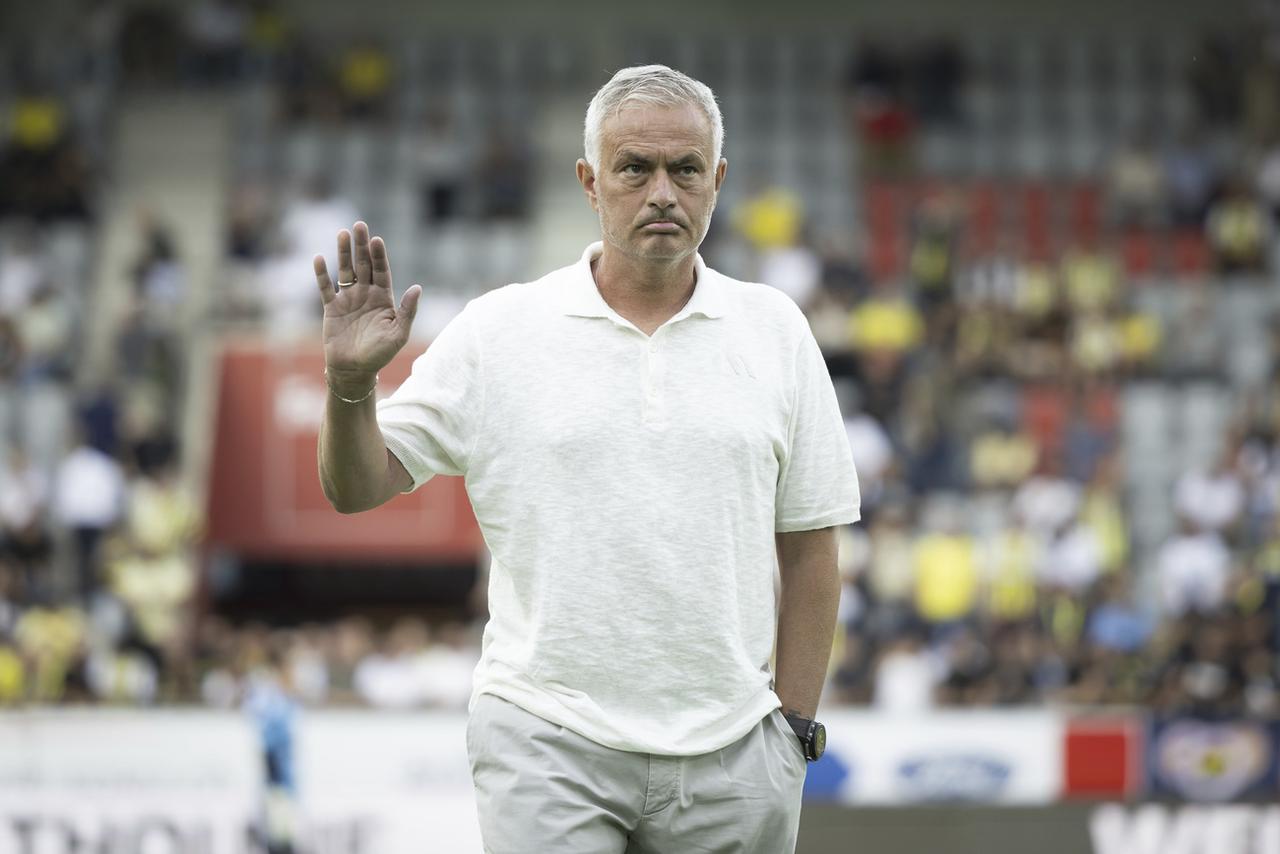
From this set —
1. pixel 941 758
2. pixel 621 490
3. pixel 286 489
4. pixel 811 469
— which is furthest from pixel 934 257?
pixel 621 490

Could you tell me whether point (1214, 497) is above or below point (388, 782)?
above

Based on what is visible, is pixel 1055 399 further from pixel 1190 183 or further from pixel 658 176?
pixel 658 176

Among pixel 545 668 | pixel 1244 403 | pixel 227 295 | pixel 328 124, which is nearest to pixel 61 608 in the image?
pixel 227 295

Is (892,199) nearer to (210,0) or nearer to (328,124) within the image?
(328,124)

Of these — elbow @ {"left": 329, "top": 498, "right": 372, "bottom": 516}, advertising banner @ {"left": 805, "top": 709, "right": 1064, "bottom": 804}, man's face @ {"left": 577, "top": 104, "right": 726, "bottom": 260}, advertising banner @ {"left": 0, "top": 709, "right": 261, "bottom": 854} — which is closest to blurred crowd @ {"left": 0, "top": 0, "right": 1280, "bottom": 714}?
advertising banner @ {"left": 805, "top": 709, "right": 1064, "bottom": 804}

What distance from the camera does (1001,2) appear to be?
62.5 feet

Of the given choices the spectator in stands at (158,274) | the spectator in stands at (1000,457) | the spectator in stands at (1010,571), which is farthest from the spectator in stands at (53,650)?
the spectator in stands at (1000,457)

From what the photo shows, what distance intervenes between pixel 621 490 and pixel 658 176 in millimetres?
492

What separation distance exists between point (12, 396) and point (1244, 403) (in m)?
9.23

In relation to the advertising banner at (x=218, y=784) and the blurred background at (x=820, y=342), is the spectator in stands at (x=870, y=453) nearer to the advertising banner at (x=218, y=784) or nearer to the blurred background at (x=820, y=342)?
the blurred background at (x=820, y=342)

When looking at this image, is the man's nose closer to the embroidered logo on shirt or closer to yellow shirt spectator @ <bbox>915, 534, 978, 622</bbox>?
the embroidered logo on shirt

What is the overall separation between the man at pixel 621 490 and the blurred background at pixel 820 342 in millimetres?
5178

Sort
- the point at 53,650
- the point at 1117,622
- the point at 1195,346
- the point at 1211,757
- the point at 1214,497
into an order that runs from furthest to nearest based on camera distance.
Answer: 1. the point at 1195,346
2. the point at 1214,497
3. the point at 1117,622
4. the point at 53,650
5. the point at 1211,757

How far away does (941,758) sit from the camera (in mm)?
9203
